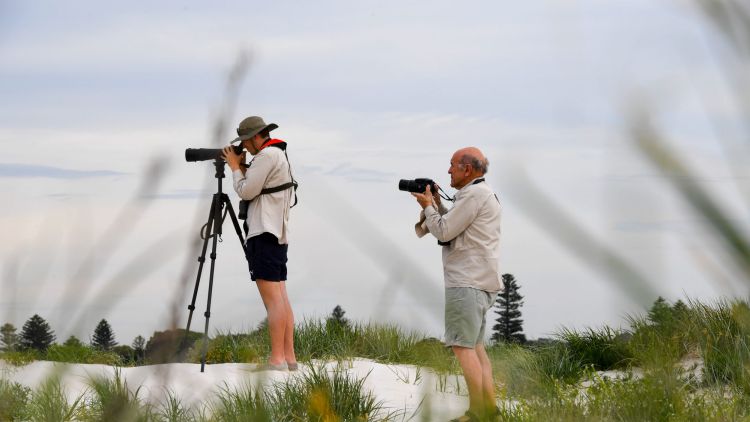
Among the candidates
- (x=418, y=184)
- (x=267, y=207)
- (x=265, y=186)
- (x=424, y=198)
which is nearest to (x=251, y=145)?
(x=265, y=186)

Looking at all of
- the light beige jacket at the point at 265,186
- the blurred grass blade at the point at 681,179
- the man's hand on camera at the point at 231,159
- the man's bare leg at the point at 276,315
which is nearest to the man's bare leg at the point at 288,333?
the man's bare leg at the point at 276,315

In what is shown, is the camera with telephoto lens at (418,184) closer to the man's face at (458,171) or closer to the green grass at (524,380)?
the man's face at (458,171)

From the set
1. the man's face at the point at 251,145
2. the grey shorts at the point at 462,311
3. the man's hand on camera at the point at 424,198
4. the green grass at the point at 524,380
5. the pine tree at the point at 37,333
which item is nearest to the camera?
the pine tree at the point at 37,333

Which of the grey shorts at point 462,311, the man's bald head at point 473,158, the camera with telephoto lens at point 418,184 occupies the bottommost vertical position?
the grey shorts at point 462,311

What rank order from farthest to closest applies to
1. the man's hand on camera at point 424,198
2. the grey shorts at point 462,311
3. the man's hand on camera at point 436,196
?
the man's hand on camera at point 436,196 → the man's hand on camera at point 424,198 → the grey shorts at point 462,311

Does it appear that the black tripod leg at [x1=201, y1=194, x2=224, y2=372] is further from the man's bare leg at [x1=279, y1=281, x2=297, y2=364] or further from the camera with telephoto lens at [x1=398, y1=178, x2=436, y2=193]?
the camera with telephoto lens at [x1=398, y1=178, x2=436, y2=193]

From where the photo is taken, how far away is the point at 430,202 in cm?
587

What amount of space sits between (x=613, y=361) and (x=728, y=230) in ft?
27.9

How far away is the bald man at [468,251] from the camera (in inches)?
226

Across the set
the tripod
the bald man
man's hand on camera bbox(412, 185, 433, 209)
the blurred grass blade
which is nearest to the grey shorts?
the bald man

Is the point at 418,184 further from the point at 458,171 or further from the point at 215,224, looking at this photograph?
the point at 215,224

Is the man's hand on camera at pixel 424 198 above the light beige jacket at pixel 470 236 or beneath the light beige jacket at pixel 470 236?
above

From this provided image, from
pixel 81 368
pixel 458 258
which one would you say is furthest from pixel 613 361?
pixel 81 368

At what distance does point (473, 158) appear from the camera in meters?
5.92
